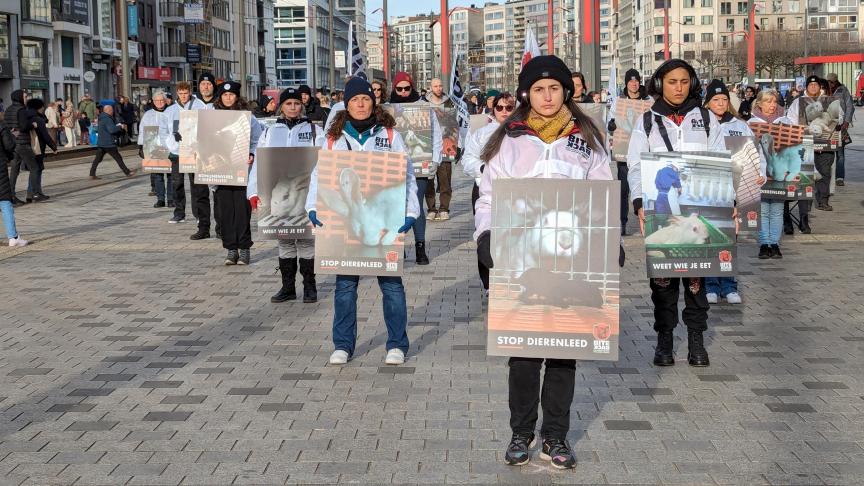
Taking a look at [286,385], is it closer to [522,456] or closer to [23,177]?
[522,456]

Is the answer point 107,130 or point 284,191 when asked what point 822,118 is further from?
point 107,130

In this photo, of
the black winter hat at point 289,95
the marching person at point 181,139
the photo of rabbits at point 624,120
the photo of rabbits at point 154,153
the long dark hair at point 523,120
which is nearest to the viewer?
the long dark hair at point 523,120

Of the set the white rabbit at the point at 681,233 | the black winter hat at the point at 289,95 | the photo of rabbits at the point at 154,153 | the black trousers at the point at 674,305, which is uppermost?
the black winter hat at the point at 289,95

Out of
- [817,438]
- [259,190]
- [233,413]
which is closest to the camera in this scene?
[817,438]

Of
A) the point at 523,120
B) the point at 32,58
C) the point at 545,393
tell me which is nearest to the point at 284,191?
the point at 523,120

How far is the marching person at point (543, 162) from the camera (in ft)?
17.4

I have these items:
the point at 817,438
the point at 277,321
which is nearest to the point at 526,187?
the point at 817,438

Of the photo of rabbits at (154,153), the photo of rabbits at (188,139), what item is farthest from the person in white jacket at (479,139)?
the photo of rabbits at (154,153)

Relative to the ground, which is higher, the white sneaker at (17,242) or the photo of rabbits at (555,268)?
the photo of rabbits at (555,268)

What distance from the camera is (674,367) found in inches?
296

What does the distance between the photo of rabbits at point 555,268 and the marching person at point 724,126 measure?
4061 millimetres

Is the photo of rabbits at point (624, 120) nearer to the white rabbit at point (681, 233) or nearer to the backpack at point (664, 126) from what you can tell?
the backpack at point (664, 126)

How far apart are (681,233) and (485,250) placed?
2.34m

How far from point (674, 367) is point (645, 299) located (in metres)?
2.61
